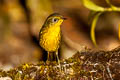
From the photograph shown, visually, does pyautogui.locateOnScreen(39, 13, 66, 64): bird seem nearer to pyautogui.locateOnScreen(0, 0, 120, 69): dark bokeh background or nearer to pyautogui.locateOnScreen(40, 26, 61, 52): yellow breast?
pyautogui.locateOnScreen(40, 26, 61, 52): yellow breast

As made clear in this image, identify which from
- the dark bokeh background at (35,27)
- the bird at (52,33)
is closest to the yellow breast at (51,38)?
the bird at (52,33)

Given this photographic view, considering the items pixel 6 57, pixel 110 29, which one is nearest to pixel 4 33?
pixel 6 57

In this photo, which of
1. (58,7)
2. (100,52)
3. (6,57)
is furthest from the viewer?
(58,7)

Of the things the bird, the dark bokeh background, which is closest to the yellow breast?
the bird

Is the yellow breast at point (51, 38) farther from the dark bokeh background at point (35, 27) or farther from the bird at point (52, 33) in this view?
the dark bokeh background at point (35, 27)

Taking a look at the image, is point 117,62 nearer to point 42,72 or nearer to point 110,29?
point 42,72
